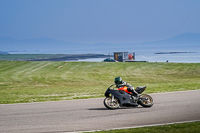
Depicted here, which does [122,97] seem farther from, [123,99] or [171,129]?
[171,129]

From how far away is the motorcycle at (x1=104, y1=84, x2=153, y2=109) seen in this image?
14.6 meters

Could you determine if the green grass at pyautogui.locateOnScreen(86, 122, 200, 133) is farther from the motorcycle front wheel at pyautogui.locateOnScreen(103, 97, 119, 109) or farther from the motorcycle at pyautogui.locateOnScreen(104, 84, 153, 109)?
the motorcycle front wheel at pyautogui.locateOnScreen(103, 97, 119, 109)

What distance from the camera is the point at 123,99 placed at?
48.0 ft

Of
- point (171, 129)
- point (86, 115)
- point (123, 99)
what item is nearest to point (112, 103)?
point (123, 99)

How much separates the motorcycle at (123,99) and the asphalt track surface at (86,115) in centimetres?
25

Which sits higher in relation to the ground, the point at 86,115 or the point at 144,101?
the point at 144,101

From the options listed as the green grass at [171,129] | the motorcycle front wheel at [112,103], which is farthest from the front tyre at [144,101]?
the green grass at [171,129]

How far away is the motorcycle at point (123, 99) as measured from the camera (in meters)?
14.6

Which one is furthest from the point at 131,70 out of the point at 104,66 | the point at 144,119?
the point at 144,119

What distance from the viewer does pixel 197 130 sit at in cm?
1025

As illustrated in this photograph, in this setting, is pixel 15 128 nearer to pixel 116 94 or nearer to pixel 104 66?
pixel 116 94

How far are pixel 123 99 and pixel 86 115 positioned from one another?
71.7 inches

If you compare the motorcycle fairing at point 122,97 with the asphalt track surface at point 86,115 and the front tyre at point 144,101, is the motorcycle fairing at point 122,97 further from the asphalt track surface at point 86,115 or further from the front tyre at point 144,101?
the front tyre at point 144,101

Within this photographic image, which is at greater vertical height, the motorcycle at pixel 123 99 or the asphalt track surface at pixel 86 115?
the motorcycle at pixel 123 99
